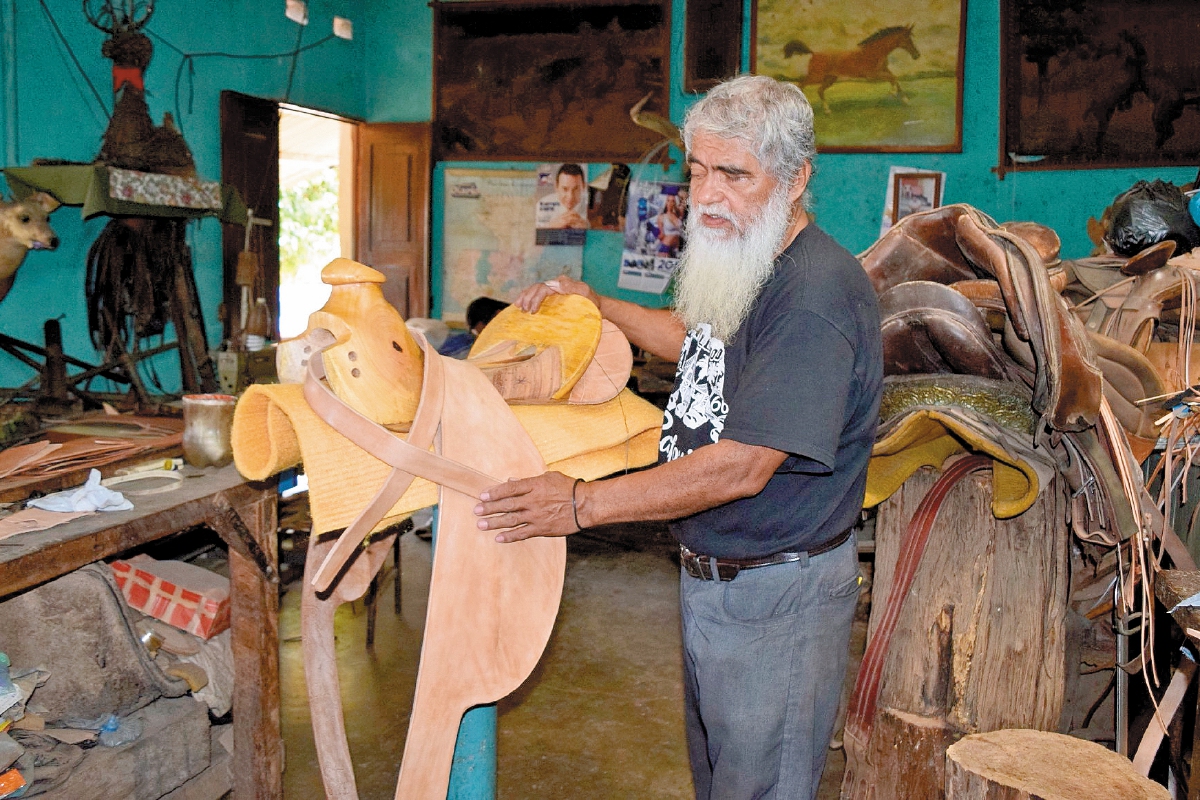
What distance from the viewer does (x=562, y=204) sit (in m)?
8.33

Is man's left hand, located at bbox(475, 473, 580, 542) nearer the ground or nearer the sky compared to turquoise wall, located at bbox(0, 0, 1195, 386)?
nearer the ground

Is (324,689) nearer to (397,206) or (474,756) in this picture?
(474,756)

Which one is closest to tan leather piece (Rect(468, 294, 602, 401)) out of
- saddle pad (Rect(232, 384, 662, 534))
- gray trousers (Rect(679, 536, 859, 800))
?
saddle pad (Rect(232, 384, 662, 534))

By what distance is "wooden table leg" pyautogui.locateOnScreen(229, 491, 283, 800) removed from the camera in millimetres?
2861

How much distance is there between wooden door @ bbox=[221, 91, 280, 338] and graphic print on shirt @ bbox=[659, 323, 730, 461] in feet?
16.7

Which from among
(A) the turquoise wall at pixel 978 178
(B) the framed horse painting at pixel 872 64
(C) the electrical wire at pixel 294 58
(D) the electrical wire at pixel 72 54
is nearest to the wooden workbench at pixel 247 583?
(D) the electrical wire at pixel 72 54

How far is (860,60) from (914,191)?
3.73 ft

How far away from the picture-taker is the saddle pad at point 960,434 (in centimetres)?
221

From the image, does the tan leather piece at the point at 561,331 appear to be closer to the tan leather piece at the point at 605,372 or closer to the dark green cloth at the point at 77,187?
the tan leather piece at the point at 605,372

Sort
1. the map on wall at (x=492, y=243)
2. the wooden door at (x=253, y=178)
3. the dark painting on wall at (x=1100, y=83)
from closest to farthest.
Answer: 1. the wooden door at (x=253, y=178)
2. the dark painting on wall at (x=1100, y=83)
3. the map on wall at (x=492, y=243)

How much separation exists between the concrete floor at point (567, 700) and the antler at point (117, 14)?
3.19 m

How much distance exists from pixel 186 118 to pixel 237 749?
15.6 feet

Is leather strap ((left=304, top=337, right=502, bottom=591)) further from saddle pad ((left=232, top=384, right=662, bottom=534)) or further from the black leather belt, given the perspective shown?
the black leather belt

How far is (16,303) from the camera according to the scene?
5070mm
